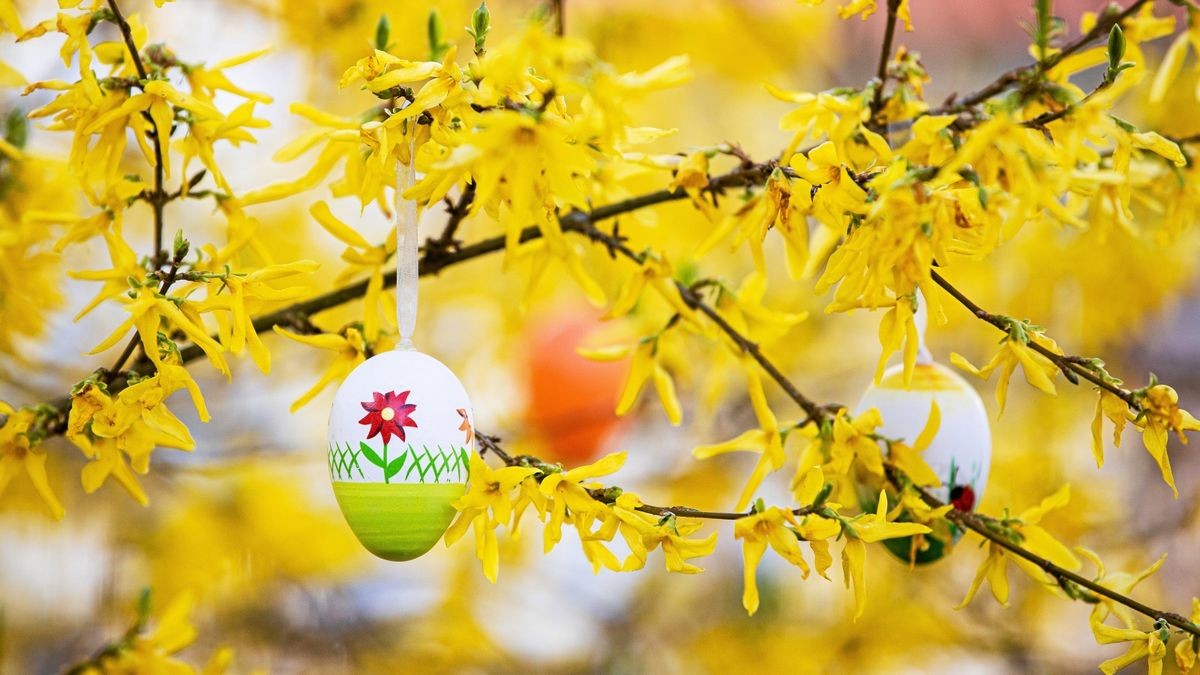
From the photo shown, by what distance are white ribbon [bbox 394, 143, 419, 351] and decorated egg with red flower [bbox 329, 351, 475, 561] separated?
3cm

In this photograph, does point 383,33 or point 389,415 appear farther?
point 383,33

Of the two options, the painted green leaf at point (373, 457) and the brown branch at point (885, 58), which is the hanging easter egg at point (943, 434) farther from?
the painted green leaf at point (373, 457)

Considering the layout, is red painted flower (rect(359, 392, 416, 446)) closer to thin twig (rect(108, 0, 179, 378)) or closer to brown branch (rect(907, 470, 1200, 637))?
thin twig (rect(108, 0, 179, 378))

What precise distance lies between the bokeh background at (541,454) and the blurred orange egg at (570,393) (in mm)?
149

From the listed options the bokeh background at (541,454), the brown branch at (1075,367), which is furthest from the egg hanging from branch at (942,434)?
the bokeh background at (541,454)

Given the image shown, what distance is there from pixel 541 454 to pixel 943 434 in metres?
0.91

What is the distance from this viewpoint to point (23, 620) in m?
2.41

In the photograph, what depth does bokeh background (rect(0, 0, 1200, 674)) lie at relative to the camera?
74.7 inches

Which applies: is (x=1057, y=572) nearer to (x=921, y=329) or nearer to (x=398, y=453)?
(x=921, y=329)

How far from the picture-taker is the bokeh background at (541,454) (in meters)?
1.90

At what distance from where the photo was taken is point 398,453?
742mm

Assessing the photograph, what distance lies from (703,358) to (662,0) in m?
0.77

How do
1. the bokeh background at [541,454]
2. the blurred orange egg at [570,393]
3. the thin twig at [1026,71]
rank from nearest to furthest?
the thin twig at [1026,71] → the blurred orange egg at [570,393] → the bokeh background at [541,454]

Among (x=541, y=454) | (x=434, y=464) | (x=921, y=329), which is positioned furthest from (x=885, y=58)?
(x=541, y=454)
